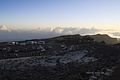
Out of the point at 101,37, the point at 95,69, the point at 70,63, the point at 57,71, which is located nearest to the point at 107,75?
the point at 95,69

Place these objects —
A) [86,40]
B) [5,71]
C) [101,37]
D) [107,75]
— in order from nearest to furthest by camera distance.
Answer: [107,75]
[5,71]
[86,40]
[101,37]

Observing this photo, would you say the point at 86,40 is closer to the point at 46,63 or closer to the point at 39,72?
the point at 46,63

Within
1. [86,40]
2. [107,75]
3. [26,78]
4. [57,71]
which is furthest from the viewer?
[86,40]

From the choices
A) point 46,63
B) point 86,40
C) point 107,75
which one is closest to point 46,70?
point 46,63

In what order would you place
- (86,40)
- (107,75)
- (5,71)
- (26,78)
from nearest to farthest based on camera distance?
(107,75), (26,78), (5,71), (86,40)

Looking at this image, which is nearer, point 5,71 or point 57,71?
point 57,71

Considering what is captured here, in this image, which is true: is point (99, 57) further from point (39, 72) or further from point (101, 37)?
point (101, 37)

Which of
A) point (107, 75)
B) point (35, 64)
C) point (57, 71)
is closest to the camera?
point (107, 75)

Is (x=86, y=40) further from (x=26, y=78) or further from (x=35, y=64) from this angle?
(x=26, y=78)

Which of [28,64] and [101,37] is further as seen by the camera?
[101,37]
